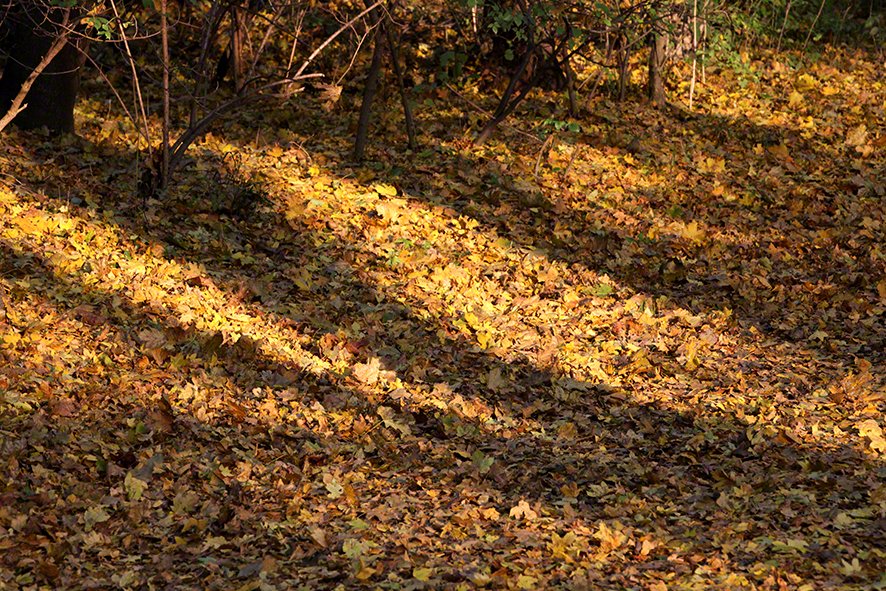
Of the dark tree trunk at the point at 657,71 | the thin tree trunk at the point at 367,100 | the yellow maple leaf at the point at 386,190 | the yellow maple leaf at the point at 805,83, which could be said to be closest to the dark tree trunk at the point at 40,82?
the thin tree trunk at the point at 367,100

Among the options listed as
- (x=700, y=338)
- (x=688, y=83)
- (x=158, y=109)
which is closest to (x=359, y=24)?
(x=158, y=109)

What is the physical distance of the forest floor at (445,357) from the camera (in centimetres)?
382

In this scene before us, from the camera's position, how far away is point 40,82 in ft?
25.7

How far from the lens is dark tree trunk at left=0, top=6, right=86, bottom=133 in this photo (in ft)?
25.1

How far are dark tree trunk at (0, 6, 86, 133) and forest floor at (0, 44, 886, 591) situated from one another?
250 mm

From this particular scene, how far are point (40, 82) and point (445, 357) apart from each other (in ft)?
16.0

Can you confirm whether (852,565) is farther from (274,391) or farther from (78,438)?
(78,438)

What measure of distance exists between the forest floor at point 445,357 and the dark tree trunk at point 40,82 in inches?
9.8

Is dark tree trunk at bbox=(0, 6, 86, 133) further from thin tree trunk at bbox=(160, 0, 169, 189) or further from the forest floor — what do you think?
thin tree trunk at bbox=(160, 0, 169, 189)

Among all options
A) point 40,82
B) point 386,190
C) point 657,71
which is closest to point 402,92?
point 386,190

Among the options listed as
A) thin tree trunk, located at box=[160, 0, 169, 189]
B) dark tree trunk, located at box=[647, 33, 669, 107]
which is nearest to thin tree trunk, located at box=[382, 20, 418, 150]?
thin tree trunk, located at box=[160, 0, 169, 189]

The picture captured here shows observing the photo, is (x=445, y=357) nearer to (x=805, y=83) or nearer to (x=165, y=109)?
(x=165, y=109)

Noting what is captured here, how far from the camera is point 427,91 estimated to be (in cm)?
1048

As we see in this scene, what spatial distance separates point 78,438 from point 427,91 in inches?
283
